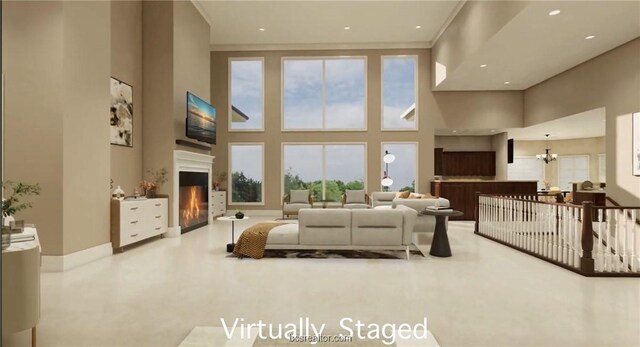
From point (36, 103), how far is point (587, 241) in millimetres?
6996

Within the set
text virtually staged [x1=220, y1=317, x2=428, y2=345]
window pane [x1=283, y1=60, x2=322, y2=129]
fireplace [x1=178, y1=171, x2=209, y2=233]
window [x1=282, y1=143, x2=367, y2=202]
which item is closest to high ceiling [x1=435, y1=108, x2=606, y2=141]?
window [x1=282, y1=143, x2=367, y2=202]

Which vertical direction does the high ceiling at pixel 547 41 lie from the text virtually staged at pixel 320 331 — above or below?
above

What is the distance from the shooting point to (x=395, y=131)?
422 inches

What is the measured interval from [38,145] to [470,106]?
9.94m

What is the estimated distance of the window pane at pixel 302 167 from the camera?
35.9ft

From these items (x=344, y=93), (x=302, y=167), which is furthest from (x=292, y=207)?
(x=344, y=93)

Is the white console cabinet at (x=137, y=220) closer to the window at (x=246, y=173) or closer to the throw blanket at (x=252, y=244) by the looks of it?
the throw blanket at (x=252, y=244)

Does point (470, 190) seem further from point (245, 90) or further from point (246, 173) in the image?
point (245, 90)

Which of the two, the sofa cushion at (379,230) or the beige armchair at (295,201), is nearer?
the sofa cushion at (379,230)

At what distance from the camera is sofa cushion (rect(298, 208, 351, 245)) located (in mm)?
5188

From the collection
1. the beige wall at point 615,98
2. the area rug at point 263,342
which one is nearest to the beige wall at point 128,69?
the area rug at point 263,342

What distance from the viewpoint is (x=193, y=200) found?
7.87 meters

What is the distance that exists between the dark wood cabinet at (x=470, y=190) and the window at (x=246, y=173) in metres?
5.24

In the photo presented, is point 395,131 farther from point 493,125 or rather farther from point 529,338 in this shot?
point 529,338
